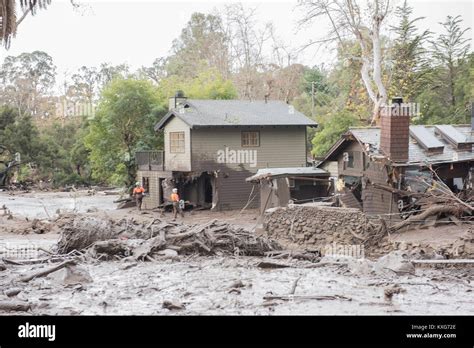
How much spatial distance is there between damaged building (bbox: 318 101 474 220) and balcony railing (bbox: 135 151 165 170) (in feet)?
46.7

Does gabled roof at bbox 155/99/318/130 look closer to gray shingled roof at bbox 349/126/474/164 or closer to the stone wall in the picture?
gray shingled roof at bbox 349/126/474/164

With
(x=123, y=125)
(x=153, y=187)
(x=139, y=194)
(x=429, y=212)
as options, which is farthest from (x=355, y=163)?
(x=123, y=125)

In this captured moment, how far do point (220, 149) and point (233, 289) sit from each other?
2476 cm

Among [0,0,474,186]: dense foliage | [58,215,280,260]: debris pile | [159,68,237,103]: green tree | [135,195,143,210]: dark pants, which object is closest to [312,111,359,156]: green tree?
[0,0,474,186]: dense foliage

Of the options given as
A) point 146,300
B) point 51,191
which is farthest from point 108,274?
point 51,191

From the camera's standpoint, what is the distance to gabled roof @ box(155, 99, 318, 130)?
127ft

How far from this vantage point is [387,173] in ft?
88.3

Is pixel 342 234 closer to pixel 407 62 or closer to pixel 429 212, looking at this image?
pixel 429 212

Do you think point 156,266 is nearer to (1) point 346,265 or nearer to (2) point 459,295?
(1) point 346,265

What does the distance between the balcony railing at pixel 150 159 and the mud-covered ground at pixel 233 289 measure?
21.7m

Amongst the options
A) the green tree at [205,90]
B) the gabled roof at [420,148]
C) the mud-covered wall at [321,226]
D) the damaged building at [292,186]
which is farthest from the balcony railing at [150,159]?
the mud-covered wall at [321,226]

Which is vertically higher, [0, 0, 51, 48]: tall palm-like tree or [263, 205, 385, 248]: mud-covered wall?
[0, 0, 51, 48]: tall palm-like tree

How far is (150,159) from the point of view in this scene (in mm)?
42312
